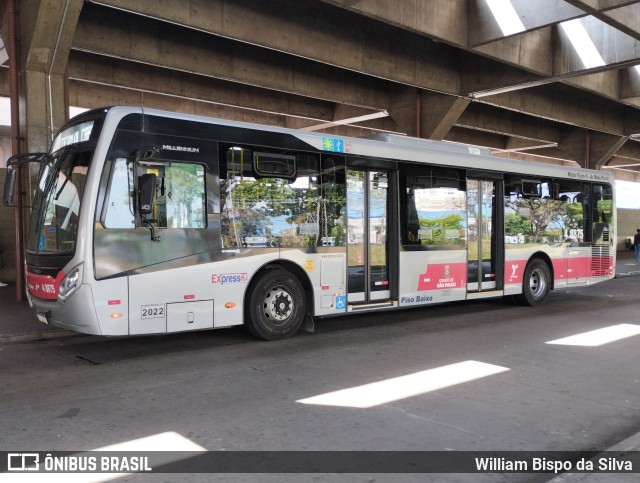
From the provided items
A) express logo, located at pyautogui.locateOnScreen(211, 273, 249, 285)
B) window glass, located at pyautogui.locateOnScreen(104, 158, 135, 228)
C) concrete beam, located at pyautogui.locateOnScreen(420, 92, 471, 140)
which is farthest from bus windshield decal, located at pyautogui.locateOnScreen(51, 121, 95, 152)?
concrete beam, located at pyautogui.locateOnScreen(420, 92, 471, 140)

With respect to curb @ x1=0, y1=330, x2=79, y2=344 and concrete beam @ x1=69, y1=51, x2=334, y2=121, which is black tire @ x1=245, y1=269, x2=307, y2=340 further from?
concrete beam @ x1=69, y1=51, x2=334, y2=121

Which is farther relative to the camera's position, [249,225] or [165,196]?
[249,225]

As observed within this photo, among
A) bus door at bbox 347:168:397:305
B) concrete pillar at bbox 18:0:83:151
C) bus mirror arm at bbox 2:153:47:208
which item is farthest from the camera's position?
concrete pillar at bbox 18:0:83:151

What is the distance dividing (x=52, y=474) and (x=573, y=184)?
13248 mm

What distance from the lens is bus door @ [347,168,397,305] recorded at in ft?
30.8

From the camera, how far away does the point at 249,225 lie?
26.7ft

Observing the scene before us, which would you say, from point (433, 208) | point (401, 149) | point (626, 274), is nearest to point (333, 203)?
point (401, 149)

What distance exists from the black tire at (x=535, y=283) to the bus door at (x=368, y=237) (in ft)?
14.3

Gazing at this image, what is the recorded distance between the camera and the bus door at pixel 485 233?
37.4 ft

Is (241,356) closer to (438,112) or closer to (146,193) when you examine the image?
(146,193)

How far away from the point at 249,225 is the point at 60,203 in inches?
101

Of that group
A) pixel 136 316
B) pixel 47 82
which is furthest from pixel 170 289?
pixel 47 82

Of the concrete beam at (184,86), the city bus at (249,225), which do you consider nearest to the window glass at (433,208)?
the city bus at (249,225)

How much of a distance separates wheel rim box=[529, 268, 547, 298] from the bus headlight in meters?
9.96
